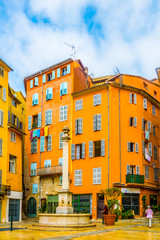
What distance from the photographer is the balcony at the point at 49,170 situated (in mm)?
41094

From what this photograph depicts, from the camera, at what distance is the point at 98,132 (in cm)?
4000

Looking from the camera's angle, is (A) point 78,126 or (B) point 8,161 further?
(A) point 78,126

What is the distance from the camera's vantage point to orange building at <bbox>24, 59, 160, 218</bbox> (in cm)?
3862

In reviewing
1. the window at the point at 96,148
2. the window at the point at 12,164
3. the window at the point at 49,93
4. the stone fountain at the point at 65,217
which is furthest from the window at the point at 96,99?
the stone fountain at the point at 65,217

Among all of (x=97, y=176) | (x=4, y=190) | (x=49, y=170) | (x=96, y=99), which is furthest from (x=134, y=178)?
(x=4, y=190)

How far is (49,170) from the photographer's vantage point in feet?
138

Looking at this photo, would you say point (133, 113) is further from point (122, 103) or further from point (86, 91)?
point (86, 91)

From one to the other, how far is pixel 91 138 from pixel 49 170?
Result: 6709 millimetres

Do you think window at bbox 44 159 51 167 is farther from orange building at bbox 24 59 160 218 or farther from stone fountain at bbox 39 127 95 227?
stone fountain at bbox 39 127 95 227

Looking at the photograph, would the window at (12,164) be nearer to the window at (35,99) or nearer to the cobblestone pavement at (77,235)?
the window at (35,99)

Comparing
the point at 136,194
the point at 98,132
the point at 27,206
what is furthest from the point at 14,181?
the point at 136,194

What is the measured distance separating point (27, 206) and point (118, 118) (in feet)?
54.6

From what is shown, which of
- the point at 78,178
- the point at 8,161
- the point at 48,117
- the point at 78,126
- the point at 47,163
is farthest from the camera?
the point at 48,117

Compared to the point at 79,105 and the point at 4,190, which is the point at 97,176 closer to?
the point at 79,105
